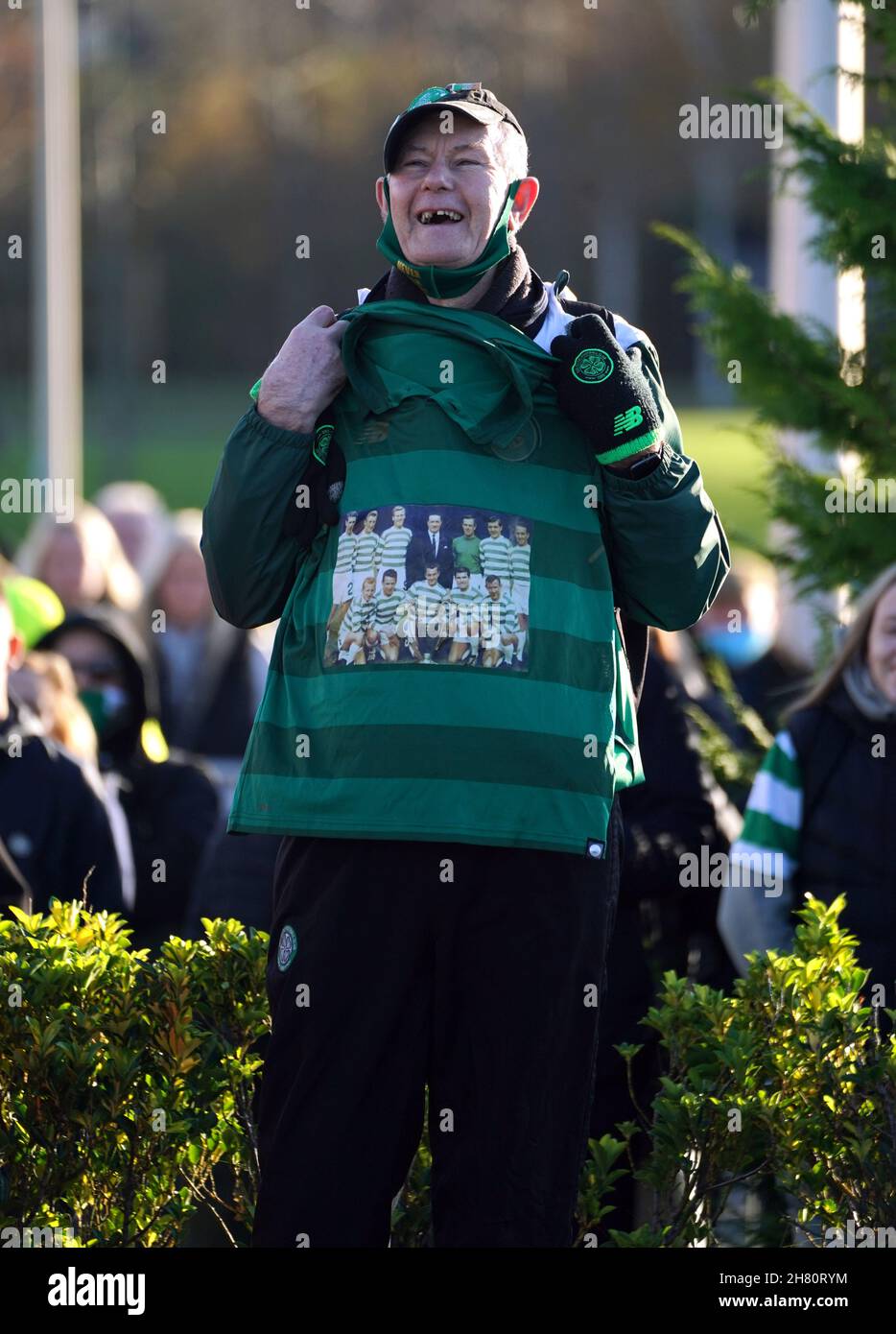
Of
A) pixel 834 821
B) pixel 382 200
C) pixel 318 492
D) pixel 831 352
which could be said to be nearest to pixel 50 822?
pixel 834 821

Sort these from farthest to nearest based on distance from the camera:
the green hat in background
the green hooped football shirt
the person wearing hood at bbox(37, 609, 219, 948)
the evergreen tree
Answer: the green hat in background → the person wearing hood at bbox(37, 609, 219, 948) → the evergreen tree → the green hooped football shirt

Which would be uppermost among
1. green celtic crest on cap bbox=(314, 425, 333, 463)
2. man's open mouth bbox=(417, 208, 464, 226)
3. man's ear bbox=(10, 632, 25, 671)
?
man's open mouth bbox=(417, 208, 464, 226)

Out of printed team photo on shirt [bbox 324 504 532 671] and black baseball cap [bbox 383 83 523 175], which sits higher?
black baseball cap [bbox 383 83 523 175]

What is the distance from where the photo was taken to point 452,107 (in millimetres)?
3033

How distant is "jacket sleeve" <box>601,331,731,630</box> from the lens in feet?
9.93

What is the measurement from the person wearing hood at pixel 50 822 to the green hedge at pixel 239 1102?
1219 millimetres

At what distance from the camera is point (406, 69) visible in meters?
48.1

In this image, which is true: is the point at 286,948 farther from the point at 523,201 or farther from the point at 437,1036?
the point at 523,201

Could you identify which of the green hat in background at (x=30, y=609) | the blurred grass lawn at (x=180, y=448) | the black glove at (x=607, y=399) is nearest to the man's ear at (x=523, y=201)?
the black glove at (x=607, y=399)

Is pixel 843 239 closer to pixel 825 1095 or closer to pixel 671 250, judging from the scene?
pixel 825 1095

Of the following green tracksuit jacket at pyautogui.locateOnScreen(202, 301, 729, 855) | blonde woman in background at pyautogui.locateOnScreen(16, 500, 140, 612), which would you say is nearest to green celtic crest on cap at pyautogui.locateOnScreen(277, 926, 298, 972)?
green tracksuit jacket at pyautogui.locateOnScreen(202, 301, 729, 855)

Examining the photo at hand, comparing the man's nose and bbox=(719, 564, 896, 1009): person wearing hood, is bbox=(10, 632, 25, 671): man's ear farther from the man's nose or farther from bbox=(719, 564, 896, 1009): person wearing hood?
the man's nose

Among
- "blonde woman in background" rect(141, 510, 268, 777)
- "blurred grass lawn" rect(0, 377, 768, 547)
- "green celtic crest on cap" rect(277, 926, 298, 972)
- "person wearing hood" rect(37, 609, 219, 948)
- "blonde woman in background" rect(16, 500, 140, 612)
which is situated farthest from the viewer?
"blurred grass lawn" rect(0, 377, 768, 547)

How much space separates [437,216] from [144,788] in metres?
3.09
